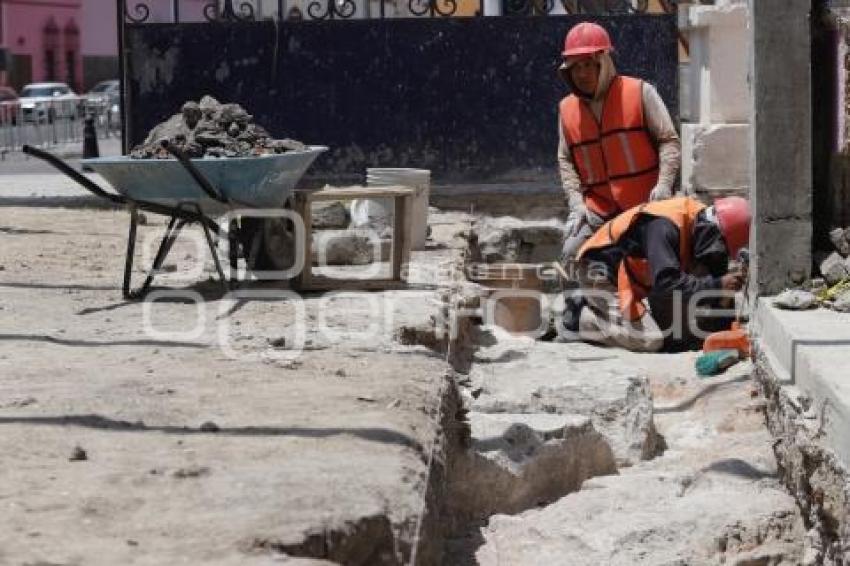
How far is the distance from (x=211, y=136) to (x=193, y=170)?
2.40 feet

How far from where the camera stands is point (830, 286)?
6773mm

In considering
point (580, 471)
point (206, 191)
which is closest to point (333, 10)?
point (206, 191)

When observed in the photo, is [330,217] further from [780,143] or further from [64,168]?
[780,143]

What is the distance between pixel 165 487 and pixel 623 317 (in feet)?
16.3

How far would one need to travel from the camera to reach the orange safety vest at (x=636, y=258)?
843cm

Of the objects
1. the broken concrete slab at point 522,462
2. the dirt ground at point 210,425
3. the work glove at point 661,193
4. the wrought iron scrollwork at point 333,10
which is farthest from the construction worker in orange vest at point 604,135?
the wrought iron scrollwork at point 333,10

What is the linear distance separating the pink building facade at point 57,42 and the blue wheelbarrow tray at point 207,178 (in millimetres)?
34493

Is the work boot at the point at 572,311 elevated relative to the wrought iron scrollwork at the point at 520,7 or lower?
lower

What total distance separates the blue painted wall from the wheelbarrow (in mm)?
4350

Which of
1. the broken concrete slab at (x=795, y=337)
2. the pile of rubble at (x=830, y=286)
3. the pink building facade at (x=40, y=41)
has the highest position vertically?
the pink building facade at (x=40, y=41)

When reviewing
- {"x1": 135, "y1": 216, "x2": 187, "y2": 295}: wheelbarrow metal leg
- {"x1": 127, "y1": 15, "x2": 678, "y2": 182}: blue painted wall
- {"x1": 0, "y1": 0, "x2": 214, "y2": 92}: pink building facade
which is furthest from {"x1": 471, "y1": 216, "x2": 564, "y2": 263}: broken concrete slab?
{"x1": 0, "y1": 0, "x2": 214, "y2": 92}: pink building facade

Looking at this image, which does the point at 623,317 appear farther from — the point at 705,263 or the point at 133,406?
the point at 133,406

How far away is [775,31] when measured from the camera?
6.94 m

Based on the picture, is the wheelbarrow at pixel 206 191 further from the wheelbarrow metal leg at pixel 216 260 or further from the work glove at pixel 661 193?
the work glove at pixel 661 193
